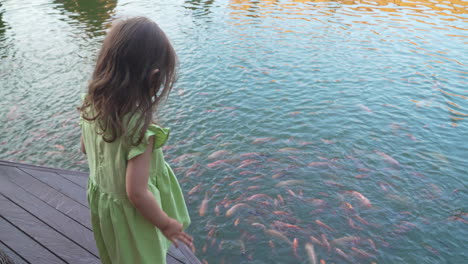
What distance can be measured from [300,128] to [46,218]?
5169mm

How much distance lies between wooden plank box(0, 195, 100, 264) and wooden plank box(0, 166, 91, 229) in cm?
25

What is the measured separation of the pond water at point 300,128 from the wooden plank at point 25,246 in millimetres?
1952

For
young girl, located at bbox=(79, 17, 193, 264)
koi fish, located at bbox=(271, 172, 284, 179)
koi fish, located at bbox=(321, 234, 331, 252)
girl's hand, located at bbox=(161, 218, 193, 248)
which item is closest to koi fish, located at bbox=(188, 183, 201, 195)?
koi fish, located at bbox=(271, 172, 284, 179)

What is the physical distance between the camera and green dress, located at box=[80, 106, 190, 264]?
172 centimetres

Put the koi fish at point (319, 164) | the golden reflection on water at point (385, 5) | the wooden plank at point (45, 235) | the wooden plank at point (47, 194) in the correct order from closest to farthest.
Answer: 1. the wooden plank at point (45, 235)
2. the wooden plank at point (47, 194)
3. the koi fish at point (319, 164)
4. the golden reflection on water at point (385, 5)

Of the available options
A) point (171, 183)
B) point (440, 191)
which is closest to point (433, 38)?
point (440, 191)

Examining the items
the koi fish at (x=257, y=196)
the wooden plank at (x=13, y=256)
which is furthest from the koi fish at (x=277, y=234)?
the wooden plank at (x=13, y=256)

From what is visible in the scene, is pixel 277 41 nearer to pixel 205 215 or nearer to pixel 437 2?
pixel 205 215

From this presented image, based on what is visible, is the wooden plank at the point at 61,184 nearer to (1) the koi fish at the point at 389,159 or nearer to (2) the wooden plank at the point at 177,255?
(2) the wooden plank at the point at 177,255

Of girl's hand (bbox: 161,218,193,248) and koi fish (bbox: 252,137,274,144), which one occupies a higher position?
girl's hand (bbox: 161,218,193,248)

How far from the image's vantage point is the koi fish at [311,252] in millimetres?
4297

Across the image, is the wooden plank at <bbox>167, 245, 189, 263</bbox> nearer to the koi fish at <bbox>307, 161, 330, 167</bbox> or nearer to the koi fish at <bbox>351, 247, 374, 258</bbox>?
the koi fish at <bbox>351, 247, 374, 258</bbox>

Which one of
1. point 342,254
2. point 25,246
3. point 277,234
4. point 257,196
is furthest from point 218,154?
point 25,246

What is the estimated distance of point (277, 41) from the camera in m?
12.3
